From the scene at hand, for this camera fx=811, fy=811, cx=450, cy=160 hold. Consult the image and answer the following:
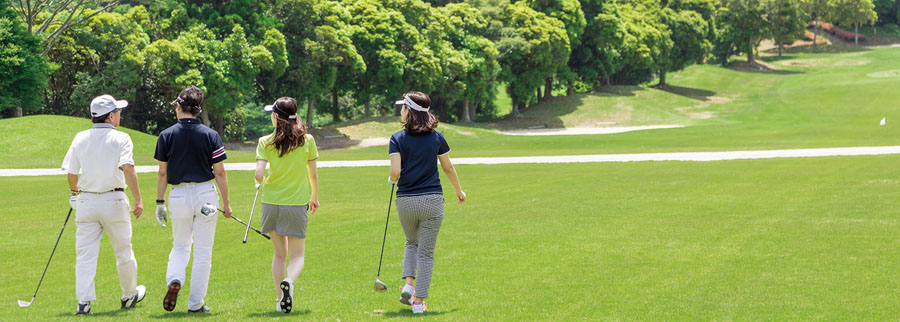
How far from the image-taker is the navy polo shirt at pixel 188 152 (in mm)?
8305

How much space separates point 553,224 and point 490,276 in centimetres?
502

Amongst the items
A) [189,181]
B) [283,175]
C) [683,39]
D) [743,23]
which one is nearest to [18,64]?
[189,181]

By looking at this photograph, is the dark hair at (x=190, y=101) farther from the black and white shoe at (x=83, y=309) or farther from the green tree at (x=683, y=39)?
the green tree at (x=683, y=39)

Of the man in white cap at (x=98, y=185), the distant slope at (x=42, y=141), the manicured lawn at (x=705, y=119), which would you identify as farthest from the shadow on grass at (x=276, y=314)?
the manicured lawn at (x=705, y=119)

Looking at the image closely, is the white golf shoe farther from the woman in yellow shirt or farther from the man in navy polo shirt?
the man in navy polo shirt

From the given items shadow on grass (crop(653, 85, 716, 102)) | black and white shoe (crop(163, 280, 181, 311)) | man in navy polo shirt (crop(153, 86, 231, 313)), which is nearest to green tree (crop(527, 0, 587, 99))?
shadow on grass (crop(653, 85, 716, 102))

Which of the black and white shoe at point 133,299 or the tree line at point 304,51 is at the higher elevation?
the tree line at point 304,51

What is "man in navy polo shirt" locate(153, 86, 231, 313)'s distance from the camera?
8328 millimetres

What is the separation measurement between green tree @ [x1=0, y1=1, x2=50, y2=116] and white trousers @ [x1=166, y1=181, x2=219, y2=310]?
3860cm

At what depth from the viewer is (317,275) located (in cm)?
1116

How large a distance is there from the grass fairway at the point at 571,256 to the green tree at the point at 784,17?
268ft

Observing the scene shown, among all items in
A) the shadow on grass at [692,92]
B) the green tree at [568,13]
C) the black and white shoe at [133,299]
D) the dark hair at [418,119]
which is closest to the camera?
the dark hair at [418,119]

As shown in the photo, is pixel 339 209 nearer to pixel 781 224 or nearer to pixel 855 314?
pixel 781 224

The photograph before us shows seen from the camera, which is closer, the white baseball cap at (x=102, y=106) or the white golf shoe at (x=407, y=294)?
the white baseball cap at (x=102, y=106)
